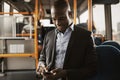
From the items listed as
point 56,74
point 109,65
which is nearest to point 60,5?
point 56,74

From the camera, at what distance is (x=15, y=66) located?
6746 millimetres

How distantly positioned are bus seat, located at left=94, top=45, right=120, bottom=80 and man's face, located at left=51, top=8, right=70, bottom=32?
515mm

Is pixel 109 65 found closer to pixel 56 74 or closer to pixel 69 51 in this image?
pixel 69 51

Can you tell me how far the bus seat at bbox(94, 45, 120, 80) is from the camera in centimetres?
187

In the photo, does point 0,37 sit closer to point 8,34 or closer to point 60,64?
point 8,34

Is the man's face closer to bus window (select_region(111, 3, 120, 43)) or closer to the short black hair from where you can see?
the short black hair

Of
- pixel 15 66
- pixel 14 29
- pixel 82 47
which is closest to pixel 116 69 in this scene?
pixel 82 47

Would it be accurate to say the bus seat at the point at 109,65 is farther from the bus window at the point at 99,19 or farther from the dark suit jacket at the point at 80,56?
the bus window at the point at 99,19

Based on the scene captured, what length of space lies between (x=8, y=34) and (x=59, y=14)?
5.01 m

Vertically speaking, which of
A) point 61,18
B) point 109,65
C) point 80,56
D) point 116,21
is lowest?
A: point 109,65

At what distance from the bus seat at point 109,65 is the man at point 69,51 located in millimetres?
413

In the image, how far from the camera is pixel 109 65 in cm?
190

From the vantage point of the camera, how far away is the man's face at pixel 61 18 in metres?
1.49

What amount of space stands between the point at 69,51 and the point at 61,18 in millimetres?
223
